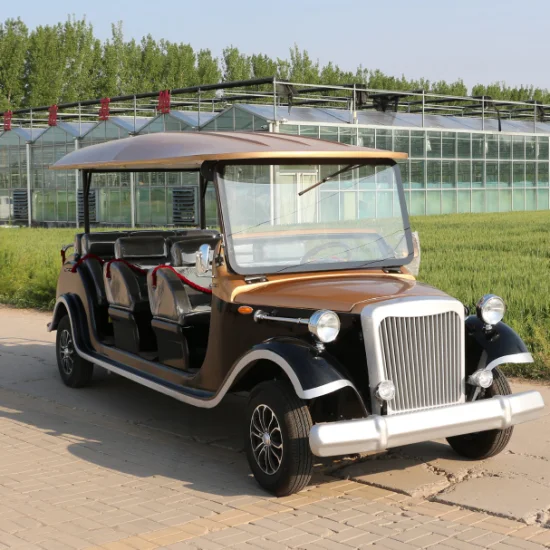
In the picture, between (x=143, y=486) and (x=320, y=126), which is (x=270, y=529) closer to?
(x=143, y=486)

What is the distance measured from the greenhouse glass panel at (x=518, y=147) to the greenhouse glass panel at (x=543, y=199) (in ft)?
6.45

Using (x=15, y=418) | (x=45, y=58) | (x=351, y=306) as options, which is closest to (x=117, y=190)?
(x=45, y=58)

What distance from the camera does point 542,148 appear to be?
134 feet

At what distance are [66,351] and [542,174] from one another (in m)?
35.8

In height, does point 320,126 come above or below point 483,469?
above

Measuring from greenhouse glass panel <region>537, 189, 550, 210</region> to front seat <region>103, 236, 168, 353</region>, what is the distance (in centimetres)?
3518

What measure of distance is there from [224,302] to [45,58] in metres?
48.7

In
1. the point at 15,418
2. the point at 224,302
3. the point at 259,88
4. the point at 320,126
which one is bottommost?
the point at 15,418

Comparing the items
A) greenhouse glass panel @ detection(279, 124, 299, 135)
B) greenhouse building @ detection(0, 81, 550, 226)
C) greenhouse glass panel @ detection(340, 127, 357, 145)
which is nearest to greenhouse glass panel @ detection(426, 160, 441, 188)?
greenhouse building @ detection(0, 81, 550, 226)

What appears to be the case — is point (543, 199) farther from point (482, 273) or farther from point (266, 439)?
point (266, 439)

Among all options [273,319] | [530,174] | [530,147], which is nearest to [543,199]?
[530,174]

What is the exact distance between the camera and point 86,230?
896cm

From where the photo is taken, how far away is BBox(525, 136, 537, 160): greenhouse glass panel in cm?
4006

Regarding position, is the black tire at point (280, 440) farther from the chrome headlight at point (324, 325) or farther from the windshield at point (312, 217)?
the windshield at point (312, 217)
